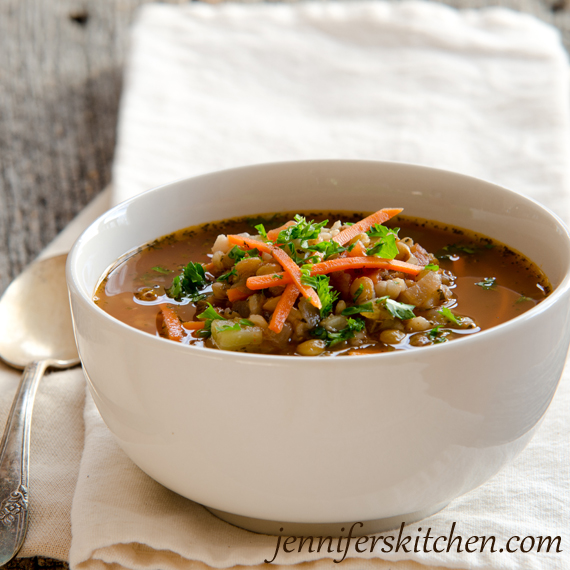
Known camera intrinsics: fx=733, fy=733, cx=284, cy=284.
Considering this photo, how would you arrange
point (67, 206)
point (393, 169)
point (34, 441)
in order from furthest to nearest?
point (67, 206)
point (393, 169)
point (34, 441)

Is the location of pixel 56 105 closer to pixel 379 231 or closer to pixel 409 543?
pixel 379 231

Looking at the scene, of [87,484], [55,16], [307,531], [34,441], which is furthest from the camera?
[55,16]

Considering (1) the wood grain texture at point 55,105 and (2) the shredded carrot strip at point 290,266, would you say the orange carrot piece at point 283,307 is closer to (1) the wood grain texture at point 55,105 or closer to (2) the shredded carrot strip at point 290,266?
(2) the shredded carrot strip at point 290,266

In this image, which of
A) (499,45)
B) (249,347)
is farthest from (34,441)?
(499,45)

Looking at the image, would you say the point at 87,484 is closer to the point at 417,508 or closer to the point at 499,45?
the point at 417,508

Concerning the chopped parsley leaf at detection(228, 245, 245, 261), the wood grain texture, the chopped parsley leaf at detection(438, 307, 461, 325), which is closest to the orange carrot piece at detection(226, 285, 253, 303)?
the chopped parsley leaf at detection(228, 245, 245, 261)

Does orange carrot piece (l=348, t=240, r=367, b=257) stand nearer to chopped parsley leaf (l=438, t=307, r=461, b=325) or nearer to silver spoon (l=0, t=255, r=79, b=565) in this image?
chopped parsley leaf (l=438, t=307, r=461, b=325)
